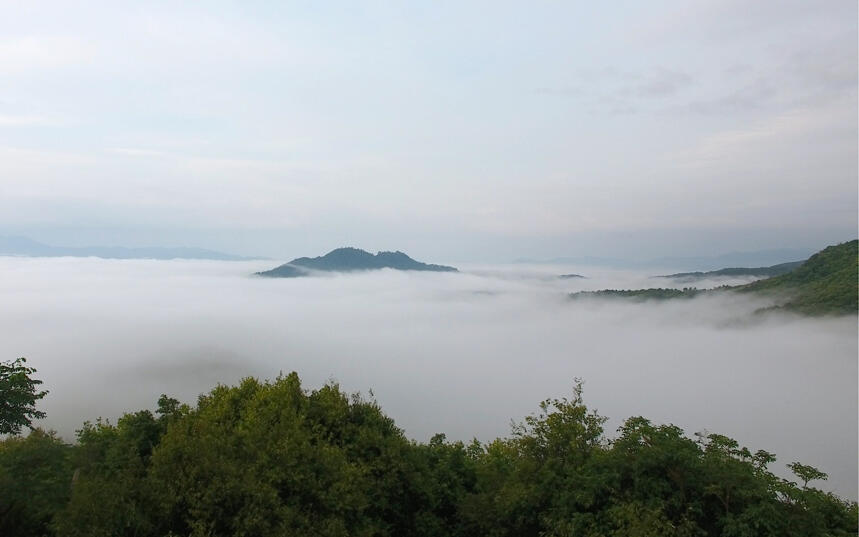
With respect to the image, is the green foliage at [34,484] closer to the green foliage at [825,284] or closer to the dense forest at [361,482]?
the dense forest at [361,482]

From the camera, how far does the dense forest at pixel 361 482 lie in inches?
818

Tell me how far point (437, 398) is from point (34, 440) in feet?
556

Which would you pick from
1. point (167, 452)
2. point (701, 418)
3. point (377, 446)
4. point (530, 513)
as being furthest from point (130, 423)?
point (701, 418)

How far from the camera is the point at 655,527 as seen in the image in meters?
→ 20.6

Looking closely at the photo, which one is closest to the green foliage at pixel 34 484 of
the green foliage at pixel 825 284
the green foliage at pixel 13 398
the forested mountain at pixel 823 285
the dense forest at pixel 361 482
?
the dense forest at pixel 361 482

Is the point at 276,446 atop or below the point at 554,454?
atop

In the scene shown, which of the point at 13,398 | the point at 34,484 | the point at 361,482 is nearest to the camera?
the point at 361,482

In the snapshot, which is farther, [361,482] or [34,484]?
[34,484]

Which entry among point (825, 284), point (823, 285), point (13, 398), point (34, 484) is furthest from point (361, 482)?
point (823, 285)

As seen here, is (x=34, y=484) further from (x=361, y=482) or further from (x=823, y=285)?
(x=823, y=285)

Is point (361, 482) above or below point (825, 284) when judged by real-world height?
below

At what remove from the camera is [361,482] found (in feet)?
87.7

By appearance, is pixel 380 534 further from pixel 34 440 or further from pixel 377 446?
pixel 34 440

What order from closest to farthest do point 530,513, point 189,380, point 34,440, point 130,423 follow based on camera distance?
point 530,513 < point 130,423 < point 34,440 < point 189,380
